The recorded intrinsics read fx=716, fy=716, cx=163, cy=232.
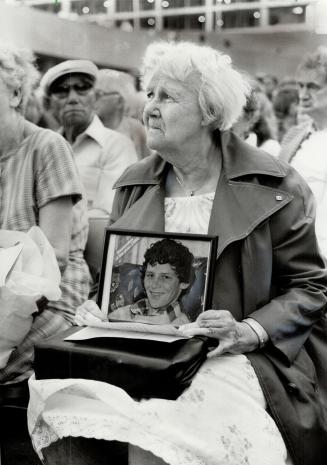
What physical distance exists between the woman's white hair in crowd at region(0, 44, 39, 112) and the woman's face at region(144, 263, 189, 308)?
3.62ft

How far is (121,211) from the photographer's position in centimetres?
257

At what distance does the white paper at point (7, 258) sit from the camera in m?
2.51

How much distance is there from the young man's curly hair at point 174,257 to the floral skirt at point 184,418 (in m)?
0.27

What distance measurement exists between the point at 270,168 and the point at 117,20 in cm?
105

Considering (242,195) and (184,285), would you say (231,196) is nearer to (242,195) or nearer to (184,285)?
(242,195)

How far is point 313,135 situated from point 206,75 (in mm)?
927

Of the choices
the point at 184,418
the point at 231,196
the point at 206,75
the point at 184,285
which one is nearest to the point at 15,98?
the point at 206,75

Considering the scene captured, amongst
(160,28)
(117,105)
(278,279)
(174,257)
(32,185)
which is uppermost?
(160,28)

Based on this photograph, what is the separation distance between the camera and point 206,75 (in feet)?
7.64

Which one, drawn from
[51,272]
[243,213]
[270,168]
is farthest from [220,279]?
[51,272]

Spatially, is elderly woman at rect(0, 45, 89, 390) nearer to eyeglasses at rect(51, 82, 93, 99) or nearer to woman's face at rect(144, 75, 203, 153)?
eyeglasses at rect(51, 82, 93, 99)

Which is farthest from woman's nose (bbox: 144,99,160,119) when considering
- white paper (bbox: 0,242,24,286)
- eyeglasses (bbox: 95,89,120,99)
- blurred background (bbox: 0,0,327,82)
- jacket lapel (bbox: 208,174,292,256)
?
eyeglasses (bbox: 95,89,120,99)

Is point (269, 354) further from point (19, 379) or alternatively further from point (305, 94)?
point (305, 94)

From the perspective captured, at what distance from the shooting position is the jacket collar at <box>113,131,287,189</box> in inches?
92.0
